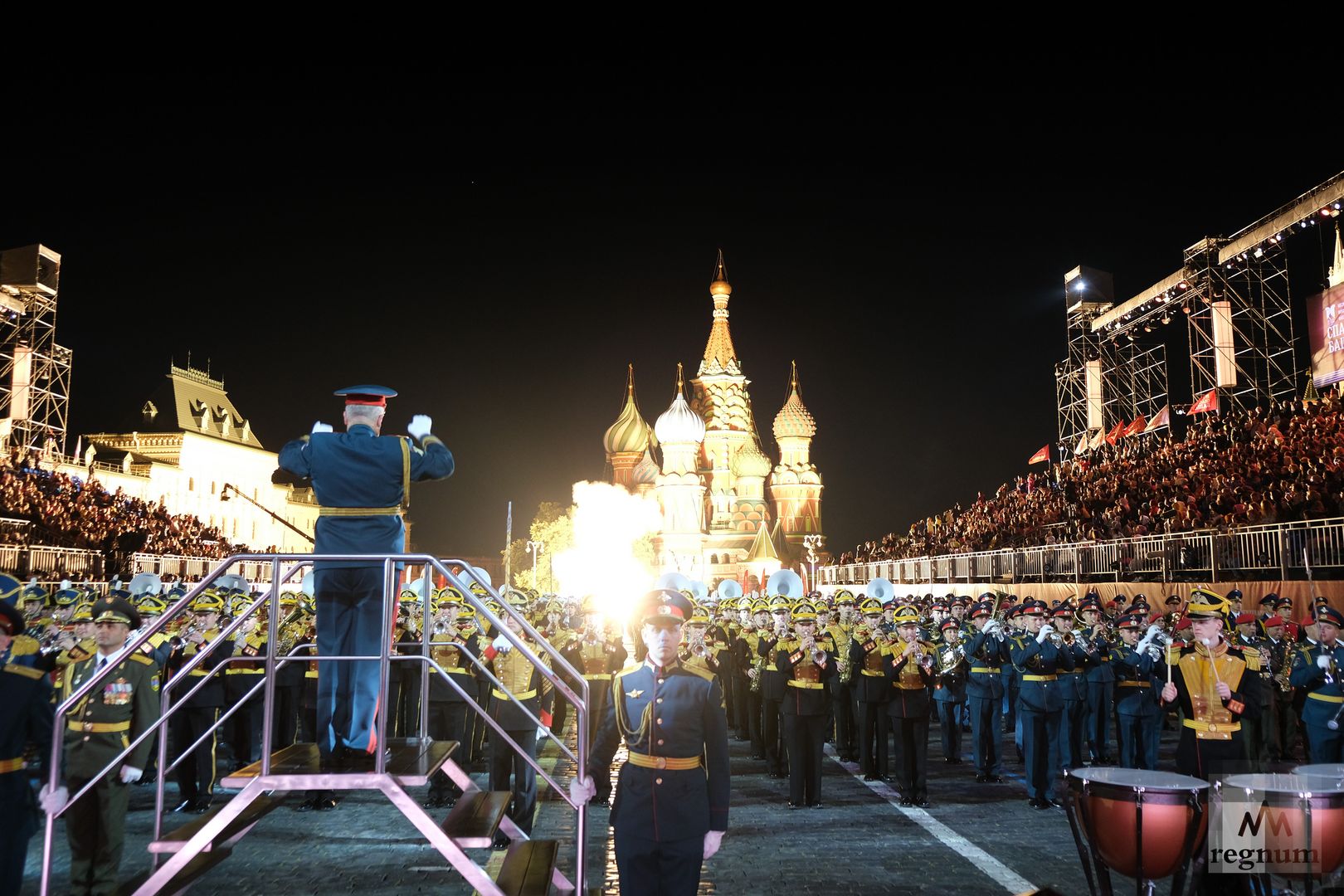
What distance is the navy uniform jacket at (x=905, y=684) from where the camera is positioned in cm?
1124

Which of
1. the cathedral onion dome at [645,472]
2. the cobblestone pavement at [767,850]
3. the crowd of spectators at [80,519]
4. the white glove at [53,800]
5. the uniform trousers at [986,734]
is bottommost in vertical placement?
the cobblestone pavement at [767,850]

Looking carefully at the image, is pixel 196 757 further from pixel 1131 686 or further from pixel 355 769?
pixel 1131 686

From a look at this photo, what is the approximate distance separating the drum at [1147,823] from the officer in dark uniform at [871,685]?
626 cm

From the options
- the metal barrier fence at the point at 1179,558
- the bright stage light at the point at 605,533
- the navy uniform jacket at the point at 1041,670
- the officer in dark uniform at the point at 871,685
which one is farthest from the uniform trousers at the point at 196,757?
the bright stage light at the point at 605,533

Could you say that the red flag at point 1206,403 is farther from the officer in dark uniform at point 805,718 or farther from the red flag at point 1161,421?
the officer in dark uniform at point 805,718

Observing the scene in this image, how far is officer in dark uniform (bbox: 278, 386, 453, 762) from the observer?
5.83 metres

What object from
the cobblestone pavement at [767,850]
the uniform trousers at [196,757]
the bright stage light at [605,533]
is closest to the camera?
the cobblestone pavement at [767,850]

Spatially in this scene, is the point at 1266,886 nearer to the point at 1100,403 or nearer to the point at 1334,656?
the point at 1334,656

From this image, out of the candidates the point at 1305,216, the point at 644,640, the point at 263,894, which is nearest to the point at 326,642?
the point at 644,640

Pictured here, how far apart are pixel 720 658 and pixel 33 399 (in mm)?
41276

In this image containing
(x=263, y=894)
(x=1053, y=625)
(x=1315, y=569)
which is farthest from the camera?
(x=1315, y=569)

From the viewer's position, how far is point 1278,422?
79.7 feet

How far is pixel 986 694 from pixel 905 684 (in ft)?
8.15

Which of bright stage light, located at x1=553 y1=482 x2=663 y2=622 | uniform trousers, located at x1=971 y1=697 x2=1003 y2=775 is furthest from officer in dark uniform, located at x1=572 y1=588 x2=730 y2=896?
bright stage light, located at x1=553 y1=482 x2=663 y2=622
